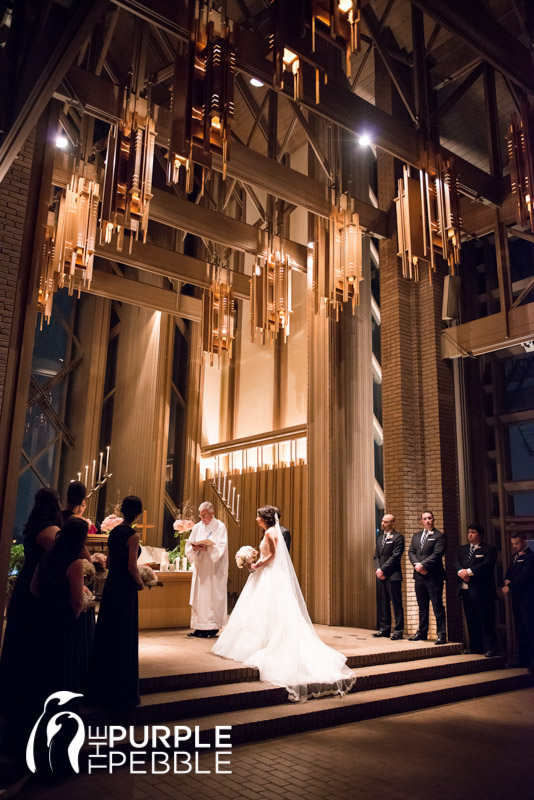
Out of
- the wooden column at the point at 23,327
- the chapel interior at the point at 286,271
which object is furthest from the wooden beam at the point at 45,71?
the wooden column at the point at 23,327

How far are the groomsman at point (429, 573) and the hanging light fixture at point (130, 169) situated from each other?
5.13 m

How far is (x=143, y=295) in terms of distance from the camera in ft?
39.0

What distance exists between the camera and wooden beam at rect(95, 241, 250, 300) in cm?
989

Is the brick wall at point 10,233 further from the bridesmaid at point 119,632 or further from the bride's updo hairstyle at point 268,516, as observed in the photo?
the bride's updo hairstyle at point 268,516

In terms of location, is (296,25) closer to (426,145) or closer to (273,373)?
(426,145)

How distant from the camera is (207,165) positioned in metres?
5.58

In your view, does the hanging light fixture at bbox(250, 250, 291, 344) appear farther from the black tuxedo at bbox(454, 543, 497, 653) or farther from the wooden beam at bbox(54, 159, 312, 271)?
the black tuxedo at bbox(454, 543, 497, 653)

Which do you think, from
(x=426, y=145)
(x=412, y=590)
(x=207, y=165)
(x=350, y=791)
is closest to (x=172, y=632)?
(x=412, y=590)

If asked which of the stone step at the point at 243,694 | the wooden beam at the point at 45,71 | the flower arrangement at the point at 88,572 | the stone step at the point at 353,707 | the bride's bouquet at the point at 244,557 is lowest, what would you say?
the stone step at the point at 353,707

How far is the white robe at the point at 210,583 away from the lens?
7551 mm

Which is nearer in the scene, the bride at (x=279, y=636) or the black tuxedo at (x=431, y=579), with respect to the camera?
the bride at (x=279, y=636)

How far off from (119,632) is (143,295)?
848 cm

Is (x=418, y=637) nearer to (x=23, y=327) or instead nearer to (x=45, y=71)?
(x=23, y=327)

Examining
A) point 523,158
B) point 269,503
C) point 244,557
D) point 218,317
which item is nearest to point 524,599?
point 244,557
